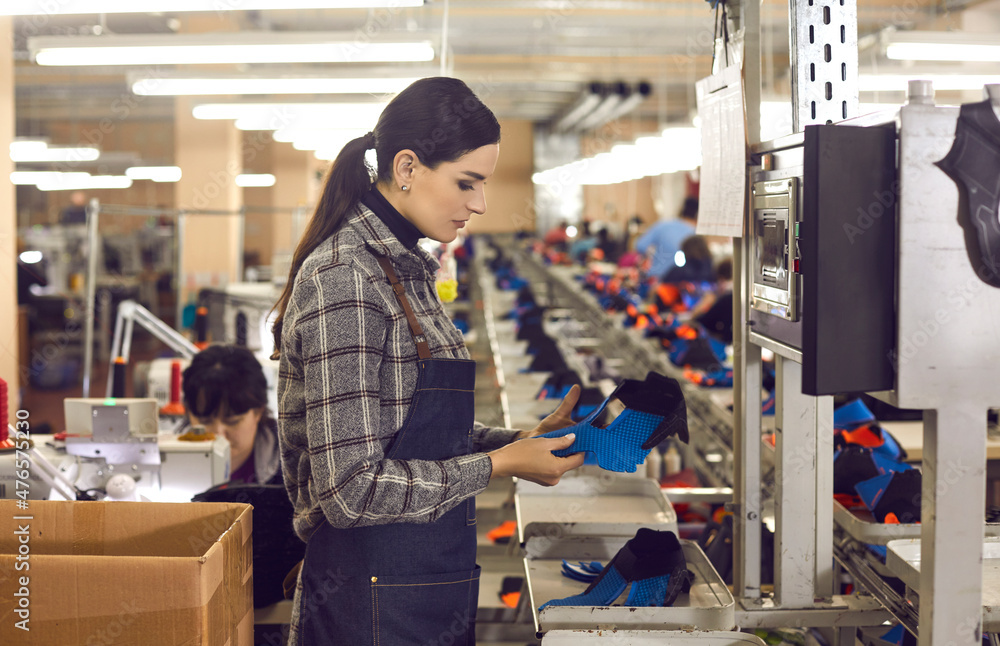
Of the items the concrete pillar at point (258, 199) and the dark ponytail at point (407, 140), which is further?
the concrete pillar at point (258, 199)

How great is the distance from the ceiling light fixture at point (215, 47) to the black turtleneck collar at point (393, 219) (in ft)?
11.6

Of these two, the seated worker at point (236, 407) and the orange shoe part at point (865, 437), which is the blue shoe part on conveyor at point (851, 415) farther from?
the seated worker at point (236, 407)

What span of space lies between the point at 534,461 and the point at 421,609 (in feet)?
1.04

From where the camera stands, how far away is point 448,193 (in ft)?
4.95

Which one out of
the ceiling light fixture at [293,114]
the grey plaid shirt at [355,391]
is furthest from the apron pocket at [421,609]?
the ceiling light fixture at [293,114]

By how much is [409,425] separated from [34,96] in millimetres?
15989

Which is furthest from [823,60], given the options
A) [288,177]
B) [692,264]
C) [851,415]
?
[288,177]

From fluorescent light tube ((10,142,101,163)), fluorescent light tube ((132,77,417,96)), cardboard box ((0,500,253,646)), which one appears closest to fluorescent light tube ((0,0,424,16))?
fluorescent light tube ((132,77,417,96))

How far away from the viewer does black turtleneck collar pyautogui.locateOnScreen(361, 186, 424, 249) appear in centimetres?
153

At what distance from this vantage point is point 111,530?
4.99 ft

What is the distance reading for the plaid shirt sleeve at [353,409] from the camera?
1353 mm

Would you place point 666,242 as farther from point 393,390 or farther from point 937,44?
point 393,390

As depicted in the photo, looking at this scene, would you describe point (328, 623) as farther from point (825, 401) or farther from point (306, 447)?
point (825, 401)

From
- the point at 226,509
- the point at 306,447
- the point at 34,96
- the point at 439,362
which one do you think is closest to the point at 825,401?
the point at 439,362
